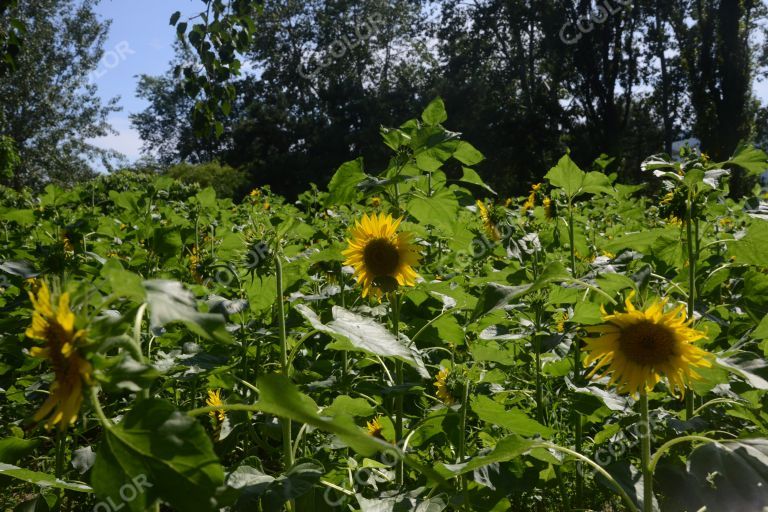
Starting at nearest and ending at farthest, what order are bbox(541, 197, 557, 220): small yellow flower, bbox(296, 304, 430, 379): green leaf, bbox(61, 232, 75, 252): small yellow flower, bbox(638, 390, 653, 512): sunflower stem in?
bbox(296, 304, 430, 379): green leaf → bbox(638, 390, 653, 512): sunflower stem → bbox(61, 232, 75, 252): small yellow flower → bbox(541, 197, 557, 220): small yellow flower

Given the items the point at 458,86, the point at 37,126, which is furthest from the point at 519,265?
the point at 37,126

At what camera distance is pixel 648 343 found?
1.24 m

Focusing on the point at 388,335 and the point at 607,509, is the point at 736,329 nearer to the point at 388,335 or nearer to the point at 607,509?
the point at 607,509

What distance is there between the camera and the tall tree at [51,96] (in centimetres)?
2788

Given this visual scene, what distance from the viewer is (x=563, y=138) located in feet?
87.1

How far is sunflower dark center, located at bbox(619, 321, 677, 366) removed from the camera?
123 cm

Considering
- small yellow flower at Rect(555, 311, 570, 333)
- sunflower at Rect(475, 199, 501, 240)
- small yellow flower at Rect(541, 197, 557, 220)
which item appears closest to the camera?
small yellow flower at Rect(555, 311, 570, 333)

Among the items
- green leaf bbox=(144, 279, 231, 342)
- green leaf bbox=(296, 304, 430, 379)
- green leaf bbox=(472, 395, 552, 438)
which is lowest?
green leaf bbox=(472, 395, 552, 438)

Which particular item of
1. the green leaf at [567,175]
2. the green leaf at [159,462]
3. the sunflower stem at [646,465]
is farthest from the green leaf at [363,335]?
the green leaf at [567,175]

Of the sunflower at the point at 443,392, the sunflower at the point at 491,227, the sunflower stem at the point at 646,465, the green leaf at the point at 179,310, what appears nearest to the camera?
the green leaf at the point at 179,310

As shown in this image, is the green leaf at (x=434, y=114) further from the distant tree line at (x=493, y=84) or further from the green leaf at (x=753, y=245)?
the distant tree line at (x=493, y=84)

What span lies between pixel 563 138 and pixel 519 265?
2544cm

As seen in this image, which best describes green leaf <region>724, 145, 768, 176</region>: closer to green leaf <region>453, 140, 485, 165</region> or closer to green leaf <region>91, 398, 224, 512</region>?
green leaf <region>453, 140, 485, 165</region>

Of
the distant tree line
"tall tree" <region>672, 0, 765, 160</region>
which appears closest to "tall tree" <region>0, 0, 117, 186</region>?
the distant tree line
